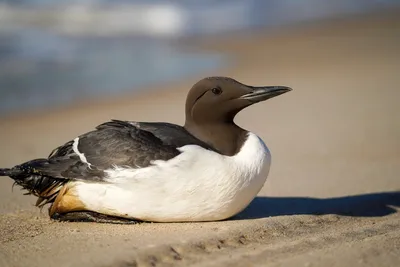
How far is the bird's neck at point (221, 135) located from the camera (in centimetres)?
531

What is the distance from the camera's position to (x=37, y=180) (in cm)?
557

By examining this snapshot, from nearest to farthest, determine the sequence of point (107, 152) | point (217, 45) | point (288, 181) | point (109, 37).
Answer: point (107, 152)
point (288, 181)
point (217, 45)
point (109, 37)

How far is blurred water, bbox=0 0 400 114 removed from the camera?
1391 cm

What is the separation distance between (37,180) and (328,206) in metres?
2.56

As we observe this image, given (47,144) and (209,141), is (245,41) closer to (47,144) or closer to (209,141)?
(47,144)

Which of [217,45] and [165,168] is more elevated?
[217,45]

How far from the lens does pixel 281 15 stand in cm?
2362

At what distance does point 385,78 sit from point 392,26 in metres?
7.64

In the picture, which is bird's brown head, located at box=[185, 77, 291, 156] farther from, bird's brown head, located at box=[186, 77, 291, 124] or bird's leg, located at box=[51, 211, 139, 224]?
bird's leg, located at box=[51, 211, 139, 224]

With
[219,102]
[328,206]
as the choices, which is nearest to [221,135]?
[219,102]

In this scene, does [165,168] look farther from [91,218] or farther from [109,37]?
[109,37]

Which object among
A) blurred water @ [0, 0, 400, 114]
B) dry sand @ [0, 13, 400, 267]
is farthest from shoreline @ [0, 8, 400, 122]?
blurred water @ [0, 0, 400, 114]

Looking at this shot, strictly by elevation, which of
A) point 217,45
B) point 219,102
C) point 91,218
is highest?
point 217,45

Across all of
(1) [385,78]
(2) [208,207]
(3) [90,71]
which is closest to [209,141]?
(2) [208,207]
